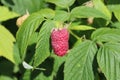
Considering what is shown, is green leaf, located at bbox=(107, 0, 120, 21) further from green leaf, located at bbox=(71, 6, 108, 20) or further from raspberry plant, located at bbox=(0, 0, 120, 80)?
green leaf, located at bbox=(71, 6, 108, 20)

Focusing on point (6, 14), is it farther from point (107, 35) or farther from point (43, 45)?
point (107, 35)

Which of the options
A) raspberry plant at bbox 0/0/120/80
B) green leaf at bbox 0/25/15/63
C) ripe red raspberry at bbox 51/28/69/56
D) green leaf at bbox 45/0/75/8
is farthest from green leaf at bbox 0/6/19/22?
ripe red raspberry at bbox 51/28/69/56

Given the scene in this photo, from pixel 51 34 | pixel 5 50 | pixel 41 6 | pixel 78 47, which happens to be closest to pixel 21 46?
pixel 51 34

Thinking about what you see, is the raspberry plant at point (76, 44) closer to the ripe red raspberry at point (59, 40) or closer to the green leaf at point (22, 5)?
the ripe red raspberry at point (59, 40)

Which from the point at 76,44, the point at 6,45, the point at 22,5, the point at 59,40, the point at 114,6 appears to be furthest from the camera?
the point at 22,5

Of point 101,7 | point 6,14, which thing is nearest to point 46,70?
point 101,7

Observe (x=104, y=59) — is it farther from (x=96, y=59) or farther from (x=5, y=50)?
(x=5, y=50)
